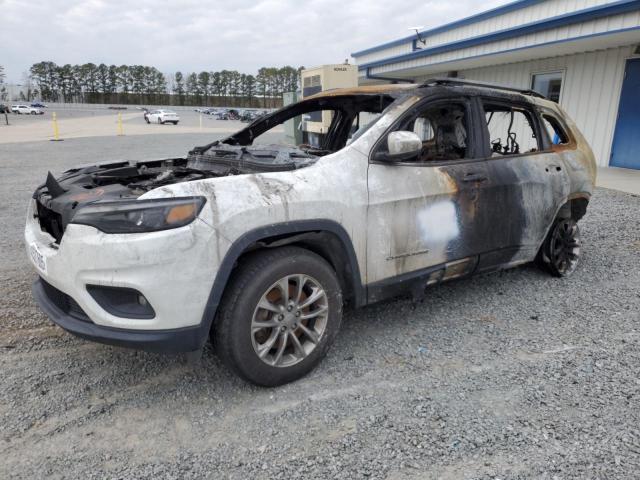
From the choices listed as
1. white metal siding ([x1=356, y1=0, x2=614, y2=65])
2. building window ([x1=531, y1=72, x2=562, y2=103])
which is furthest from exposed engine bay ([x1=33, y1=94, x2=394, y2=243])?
building window ([x1=531, y1=72, x2=562, y2=103])

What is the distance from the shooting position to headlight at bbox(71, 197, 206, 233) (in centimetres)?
228

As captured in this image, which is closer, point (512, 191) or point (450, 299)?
point (512, 191)

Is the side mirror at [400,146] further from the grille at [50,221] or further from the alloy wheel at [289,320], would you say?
the grille at [50,221]

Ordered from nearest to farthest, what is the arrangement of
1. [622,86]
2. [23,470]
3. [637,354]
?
[23,470] < [637,354] < [622,86]

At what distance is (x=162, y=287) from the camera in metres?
2.27

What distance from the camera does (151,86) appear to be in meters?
108

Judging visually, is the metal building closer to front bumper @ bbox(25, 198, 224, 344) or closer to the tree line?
front bumper @ bbox(25, 198, 224, 344)

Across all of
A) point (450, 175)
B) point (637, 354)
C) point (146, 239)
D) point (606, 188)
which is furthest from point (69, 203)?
point (606, 188)

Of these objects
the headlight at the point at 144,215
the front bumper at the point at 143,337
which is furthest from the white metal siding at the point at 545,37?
the front bumper at the point at 143,337

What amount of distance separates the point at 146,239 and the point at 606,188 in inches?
366

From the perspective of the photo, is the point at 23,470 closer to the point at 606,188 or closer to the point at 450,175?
the point at 450,175

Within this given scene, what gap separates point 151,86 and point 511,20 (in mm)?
109076

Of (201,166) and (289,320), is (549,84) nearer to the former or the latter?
(201,166)

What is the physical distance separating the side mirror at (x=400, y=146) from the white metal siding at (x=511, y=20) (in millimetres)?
8695
